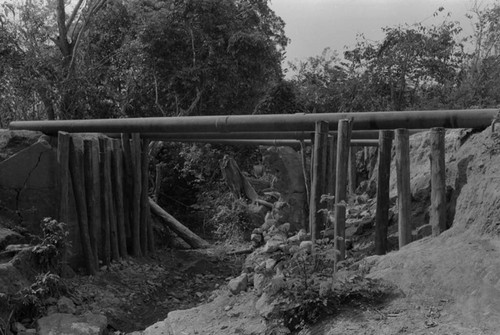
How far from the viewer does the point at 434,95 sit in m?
→ 18.0

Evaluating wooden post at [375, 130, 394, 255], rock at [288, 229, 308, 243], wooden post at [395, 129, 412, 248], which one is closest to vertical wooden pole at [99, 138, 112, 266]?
rock at [288, 229, 308, 243]

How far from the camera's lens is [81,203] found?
28.2 feet

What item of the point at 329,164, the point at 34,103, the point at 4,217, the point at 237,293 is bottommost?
the point at 237,293

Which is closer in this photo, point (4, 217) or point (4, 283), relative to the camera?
point (4, 283)

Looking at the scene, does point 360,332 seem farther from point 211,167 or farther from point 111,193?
point 211,167

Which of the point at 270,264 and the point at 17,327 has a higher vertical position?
the point at 270,264

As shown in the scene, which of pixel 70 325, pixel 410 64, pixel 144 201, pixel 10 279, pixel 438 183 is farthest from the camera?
pixel 410 64

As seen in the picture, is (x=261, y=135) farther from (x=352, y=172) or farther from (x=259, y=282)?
(x=259, y=282)

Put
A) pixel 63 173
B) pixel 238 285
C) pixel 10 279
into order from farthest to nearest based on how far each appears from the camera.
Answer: pixel 63 173 → pixel 10 279 → pixel 238 285

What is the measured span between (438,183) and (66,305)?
4573 mm

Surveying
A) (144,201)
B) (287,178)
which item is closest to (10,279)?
(144,201)

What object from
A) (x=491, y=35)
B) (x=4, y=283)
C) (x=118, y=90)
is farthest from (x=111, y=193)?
(x=491, y=35)

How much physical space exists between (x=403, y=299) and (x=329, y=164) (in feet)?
9.75

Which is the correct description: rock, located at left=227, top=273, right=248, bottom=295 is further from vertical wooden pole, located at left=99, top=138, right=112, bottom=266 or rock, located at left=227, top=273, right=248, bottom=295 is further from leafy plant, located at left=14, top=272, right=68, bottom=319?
vertical wooden pole, located at left=99, top=138, right=112, bottom=266
